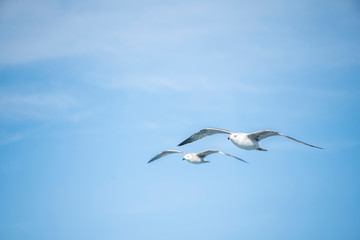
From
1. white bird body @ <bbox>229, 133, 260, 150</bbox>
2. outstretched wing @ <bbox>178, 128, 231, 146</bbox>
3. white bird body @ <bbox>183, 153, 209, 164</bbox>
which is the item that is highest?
white bird body @ <bbox>229, 133, 260, 150</bbox>

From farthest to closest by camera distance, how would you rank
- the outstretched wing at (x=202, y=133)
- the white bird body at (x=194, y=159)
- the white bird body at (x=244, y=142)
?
the white bird body at (x=194, y=159) < the outstretched wing at (x=202, y=133) < the white bird body at (x=244, y=142)

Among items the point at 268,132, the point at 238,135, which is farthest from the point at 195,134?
the point at 268,132

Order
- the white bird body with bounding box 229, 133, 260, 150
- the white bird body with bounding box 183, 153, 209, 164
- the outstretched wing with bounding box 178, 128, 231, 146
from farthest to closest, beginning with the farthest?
1. the white bird body with bounding box 183, 153, 209, 164
2. the outstretched wing with bounding box 178, 128, 231, 146
3. the white bird body with bounding box 229, 133, 260, 150

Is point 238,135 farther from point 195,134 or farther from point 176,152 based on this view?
point 176,152

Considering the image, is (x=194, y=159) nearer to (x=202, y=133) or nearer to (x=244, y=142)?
(x=202, y=133)

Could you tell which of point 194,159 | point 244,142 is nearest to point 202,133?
point 194,159

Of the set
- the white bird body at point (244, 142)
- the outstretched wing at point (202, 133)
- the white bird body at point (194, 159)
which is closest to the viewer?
the white bird body at point (244, 142)

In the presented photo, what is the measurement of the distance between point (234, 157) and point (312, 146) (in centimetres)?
760

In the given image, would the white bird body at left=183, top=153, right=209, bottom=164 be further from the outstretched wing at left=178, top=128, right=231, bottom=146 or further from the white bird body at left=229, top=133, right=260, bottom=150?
the white bird body at left=229, top=133, right=260, bottom=150

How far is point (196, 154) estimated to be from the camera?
3916 centimetres

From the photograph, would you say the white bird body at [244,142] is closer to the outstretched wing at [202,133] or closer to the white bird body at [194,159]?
the outstretched wing at [202,133]

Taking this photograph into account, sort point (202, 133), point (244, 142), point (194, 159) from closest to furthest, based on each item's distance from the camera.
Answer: point (244, 142)
point (194, 159)
point (202, 133)

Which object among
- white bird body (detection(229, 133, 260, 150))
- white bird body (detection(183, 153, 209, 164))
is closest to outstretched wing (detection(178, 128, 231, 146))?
white bird body (detection(183, 153, 209, 164))

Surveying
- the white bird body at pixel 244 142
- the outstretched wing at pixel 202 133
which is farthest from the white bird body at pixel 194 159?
the white bird body at pixel 244 142
